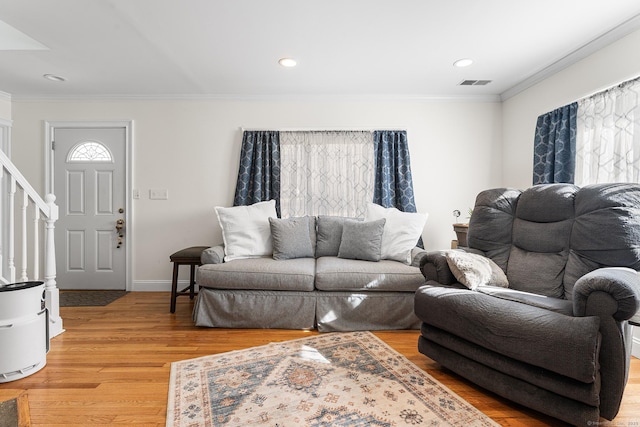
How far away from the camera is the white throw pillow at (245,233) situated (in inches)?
119

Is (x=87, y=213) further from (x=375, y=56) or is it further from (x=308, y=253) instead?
(x=375, y=56)

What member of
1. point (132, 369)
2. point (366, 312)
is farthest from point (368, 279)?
point (132, 369)

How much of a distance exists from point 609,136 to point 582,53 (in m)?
0.74

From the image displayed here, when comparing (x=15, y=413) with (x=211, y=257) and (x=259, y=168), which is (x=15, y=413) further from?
(x=259, y=168)

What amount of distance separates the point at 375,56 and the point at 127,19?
1.88 m

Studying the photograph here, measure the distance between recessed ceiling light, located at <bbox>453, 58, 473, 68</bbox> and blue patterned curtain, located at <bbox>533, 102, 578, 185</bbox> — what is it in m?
0.91

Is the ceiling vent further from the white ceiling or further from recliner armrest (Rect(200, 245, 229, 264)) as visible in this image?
recliner armrest (Rect(200, 245, 229, 264))

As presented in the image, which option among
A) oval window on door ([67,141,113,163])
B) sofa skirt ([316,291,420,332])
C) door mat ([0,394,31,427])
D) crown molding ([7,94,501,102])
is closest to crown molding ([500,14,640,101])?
crown molding ([7,94,501,102])

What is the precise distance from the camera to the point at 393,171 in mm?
3678

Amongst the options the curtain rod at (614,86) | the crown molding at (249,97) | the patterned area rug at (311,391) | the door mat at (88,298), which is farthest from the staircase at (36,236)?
the curtain rod at (614,86)

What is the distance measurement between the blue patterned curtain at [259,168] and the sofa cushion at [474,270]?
84.0 inches

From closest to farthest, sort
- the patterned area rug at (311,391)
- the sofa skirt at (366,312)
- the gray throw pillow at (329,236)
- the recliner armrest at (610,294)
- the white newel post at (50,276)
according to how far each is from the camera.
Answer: the recliner armrest at (610,294)
the patterned area rug at (311,391)
the white newel post at (50,276)
the sofa skirt at (366,312)
the gray throw pillow at (329,236)

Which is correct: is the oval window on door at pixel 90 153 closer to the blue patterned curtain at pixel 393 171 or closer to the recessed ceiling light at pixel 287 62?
the recessed ceiling light at pixel 287 62

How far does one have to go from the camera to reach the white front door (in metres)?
3.71
